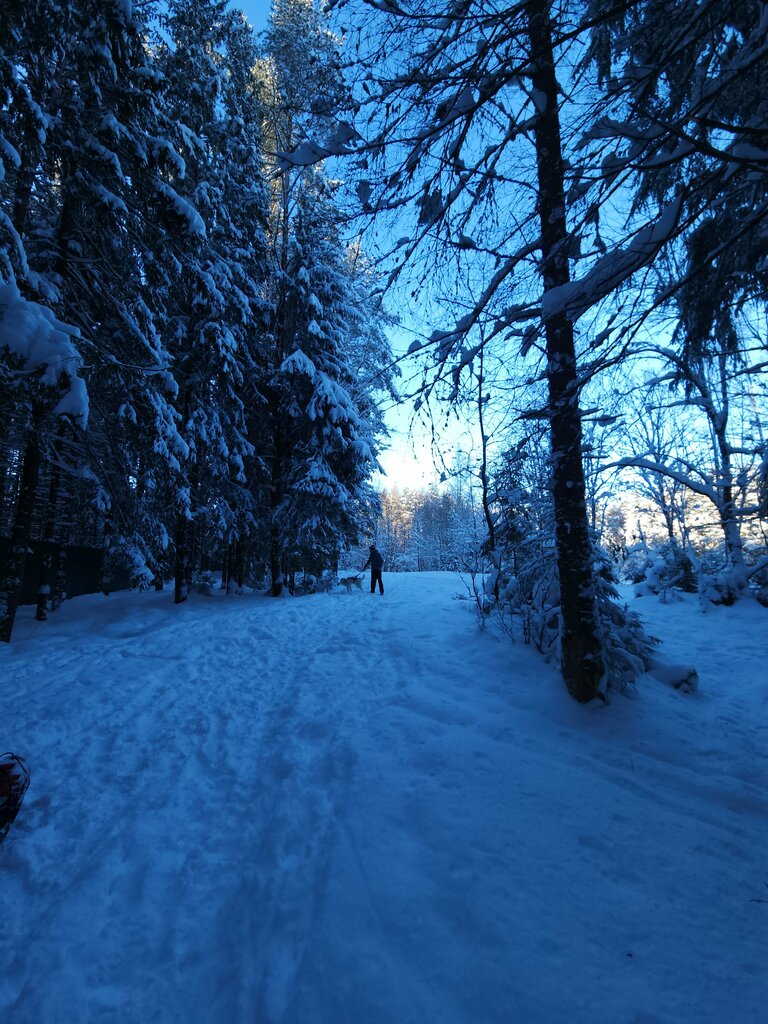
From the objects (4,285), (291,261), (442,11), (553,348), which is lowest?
(553,348)

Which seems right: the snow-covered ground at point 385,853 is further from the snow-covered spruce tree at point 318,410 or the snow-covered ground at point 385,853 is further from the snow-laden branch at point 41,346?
the snow-covered spruce tree at point 318,410

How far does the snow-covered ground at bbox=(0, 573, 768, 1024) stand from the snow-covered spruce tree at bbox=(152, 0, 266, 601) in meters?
5.90

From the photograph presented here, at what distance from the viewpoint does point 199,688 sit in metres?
5.22

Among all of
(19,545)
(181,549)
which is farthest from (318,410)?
A: (19,545)

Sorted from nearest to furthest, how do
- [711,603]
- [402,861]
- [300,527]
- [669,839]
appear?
[402,861], [669,839], [711,603], [300,527]

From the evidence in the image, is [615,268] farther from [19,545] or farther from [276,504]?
[276,504]

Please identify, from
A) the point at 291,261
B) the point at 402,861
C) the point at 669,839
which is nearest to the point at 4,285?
the point at 402,861

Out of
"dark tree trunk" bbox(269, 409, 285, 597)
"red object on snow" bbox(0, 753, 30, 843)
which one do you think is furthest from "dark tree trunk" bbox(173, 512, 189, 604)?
"red object on snow" bbox(0, 753, 30, 843)

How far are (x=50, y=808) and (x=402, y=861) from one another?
2543mm

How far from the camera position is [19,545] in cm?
705

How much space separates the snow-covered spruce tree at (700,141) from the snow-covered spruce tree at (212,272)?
7006 mm

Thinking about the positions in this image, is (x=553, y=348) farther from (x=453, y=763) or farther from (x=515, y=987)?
(x=515, y=987)

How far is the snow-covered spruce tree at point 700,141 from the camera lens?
188cm

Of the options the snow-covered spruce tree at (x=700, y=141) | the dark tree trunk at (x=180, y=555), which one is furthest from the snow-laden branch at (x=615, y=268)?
the dark tree trunk at (x=180, y=555)
